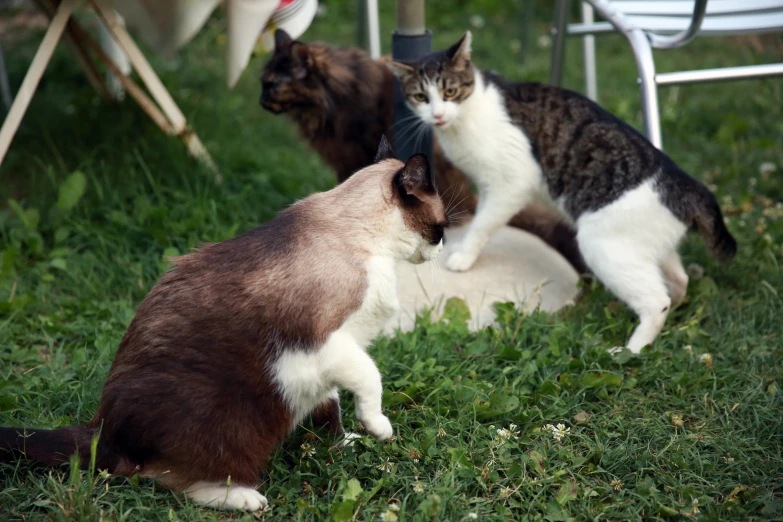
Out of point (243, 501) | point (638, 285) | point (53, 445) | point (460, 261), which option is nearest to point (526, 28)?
point (460, 261)

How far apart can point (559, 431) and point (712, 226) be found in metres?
1.11

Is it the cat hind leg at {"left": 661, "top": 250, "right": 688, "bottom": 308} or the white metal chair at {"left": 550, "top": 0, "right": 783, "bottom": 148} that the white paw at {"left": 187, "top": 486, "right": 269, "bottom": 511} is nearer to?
the cat hind leg at {"left": 661, "top": 250, "right": 688, "bottom": 308}

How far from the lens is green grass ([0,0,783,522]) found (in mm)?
2072

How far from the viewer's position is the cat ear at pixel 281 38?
361cm

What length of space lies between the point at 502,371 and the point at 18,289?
1.95m

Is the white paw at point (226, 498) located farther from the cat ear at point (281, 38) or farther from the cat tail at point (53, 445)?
the cat ear at point (281, 38)

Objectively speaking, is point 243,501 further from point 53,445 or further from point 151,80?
point 151,80

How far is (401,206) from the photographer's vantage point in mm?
2172

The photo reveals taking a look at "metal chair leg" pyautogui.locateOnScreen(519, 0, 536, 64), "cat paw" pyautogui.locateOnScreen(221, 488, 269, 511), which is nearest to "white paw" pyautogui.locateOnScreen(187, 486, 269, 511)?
"cat paw" pyautogui.locateOnScreen(221, 488, 269, 511)

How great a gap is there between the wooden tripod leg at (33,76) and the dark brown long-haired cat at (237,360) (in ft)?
5.22

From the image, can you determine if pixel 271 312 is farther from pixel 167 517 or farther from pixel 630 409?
pixel 630 409

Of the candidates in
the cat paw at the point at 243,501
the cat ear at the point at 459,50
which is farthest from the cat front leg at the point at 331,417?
the cat ear at the point at 459,50

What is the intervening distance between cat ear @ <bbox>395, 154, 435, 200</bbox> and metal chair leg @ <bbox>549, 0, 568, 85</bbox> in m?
2.21

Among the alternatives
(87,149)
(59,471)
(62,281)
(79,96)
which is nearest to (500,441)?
(59,471)
